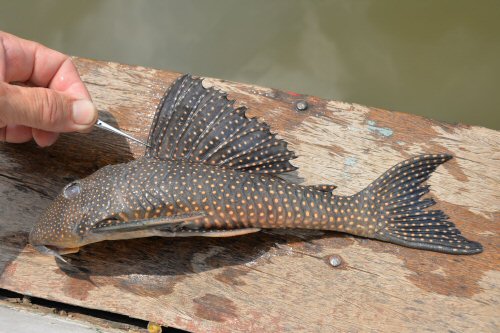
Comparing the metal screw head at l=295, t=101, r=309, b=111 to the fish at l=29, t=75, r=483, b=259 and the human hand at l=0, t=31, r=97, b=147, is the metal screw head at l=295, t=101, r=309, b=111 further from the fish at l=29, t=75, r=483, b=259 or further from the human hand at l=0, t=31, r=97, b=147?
the human hand at l=0, t=31, r=97, b=147

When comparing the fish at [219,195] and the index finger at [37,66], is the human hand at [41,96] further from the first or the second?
the fish at [219,195]

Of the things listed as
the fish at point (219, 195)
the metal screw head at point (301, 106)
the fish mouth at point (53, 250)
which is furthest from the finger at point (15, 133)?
the metal screw head at point (301, 106)

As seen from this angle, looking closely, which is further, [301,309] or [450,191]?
[450,191]

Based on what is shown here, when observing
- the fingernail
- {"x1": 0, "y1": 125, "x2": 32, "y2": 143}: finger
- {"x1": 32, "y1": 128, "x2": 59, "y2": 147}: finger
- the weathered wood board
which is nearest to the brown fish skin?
the weathered wood board

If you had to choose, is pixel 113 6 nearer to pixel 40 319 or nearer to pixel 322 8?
pixel 322 8

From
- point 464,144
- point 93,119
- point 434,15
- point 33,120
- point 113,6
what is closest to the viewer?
point 33,120

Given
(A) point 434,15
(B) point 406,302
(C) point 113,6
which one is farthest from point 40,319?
(A) point 434,15

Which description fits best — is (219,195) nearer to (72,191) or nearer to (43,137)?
(72,191)
